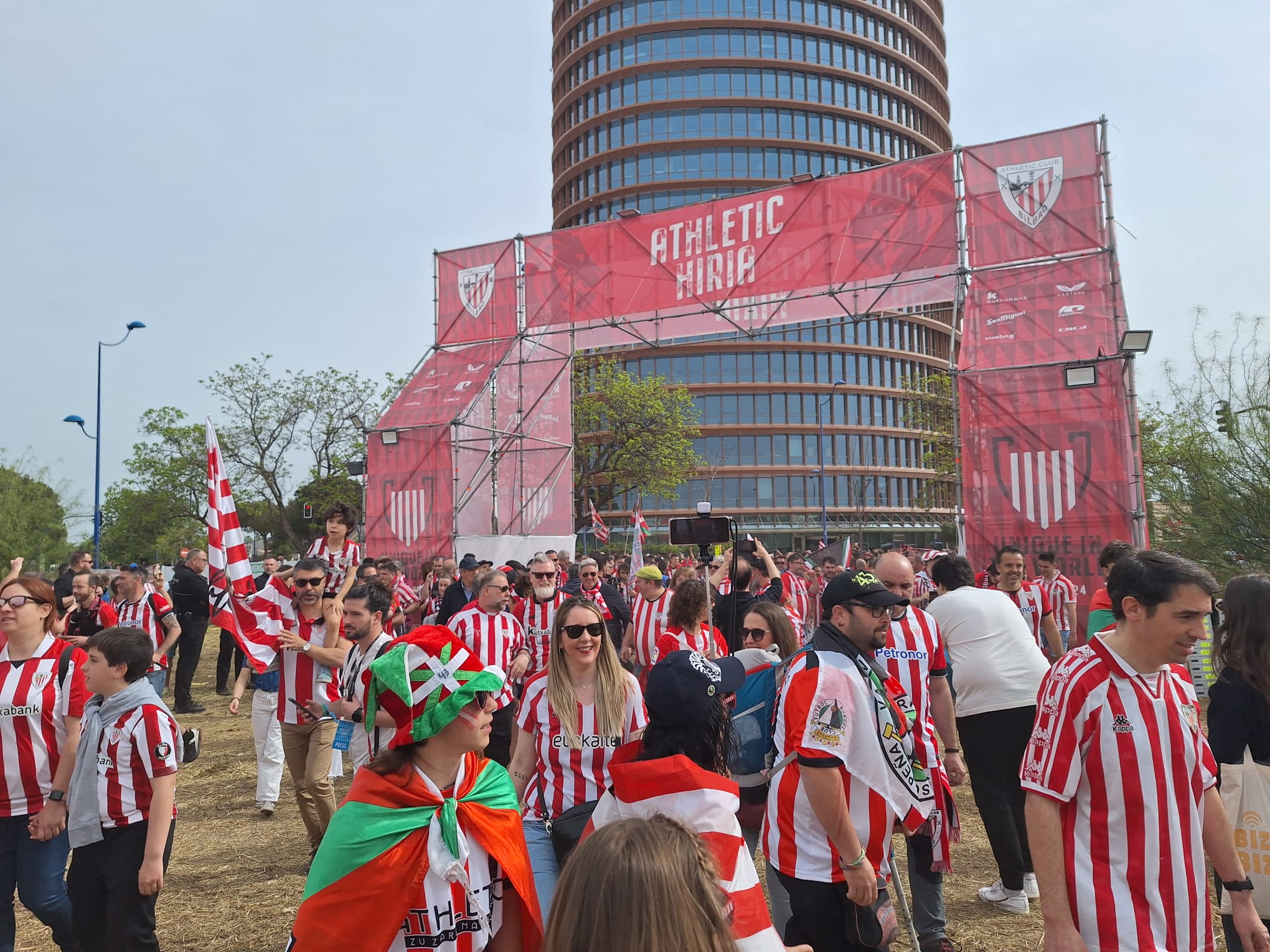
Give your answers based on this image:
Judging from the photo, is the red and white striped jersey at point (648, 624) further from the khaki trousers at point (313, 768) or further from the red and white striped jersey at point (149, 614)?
the red and white striped jersey at point (149, 614)

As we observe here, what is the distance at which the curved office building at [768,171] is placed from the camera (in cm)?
6694

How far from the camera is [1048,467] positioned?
44.3 feet

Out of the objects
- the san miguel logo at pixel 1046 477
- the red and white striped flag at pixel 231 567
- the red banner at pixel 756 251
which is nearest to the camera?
the red and white striped flag at pixel 231 567

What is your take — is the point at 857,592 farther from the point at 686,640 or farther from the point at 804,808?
the point at 686,640

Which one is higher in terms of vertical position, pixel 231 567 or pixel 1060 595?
pixel 231 567

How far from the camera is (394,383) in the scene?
39.6 metres

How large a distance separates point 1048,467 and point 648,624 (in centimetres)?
841

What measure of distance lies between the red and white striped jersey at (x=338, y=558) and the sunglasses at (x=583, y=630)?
4.31 meters

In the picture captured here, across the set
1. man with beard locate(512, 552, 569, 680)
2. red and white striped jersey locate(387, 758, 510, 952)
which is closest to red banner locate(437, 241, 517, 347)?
man with beard locate(512, 552, 569, 680)

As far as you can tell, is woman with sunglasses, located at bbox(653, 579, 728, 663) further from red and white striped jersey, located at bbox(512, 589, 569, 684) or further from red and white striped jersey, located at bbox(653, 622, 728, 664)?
red and white striped jersey, located at bbox(512, 589, 569, 684)

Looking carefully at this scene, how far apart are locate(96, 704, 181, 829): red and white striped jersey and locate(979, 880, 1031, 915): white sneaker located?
4.44 meters

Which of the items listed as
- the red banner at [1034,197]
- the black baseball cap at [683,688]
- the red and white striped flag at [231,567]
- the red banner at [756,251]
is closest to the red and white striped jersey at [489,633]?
the red and white striped flag at [231,567]

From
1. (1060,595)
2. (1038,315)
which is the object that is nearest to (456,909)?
(1060,595)

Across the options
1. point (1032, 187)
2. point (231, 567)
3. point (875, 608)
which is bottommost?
point (875, 608)
